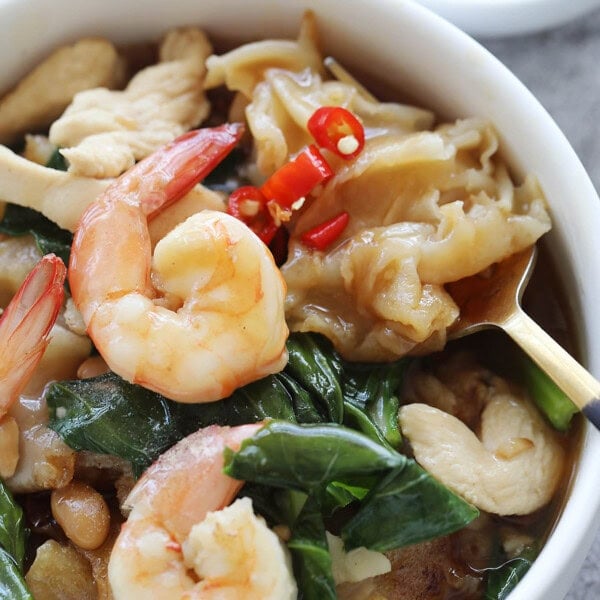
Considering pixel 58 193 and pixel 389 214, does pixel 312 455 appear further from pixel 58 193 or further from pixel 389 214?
pixel 58 193

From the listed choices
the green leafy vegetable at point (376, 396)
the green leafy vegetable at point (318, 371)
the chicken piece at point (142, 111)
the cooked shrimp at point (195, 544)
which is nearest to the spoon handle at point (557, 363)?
the green leafy vegetable at point (376, 396)

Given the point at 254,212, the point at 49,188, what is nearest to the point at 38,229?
the point at 49,188

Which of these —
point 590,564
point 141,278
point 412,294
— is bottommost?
point 590,564

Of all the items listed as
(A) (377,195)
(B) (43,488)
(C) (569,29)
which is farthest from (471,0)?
(B) (43,488)

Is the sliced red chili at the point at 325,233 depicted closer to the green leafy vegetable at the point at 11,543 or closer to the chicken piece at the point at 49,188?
the chicken piece at the point at 49,188

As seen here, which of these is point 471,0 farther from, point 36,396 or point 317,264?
point 36,396

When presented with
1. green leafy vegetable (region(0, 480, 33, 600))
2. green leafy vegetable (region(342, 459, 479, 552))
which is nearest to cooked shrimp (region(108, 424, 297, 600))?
green leafy vegetable (region(342, 459, 479, 552))
